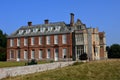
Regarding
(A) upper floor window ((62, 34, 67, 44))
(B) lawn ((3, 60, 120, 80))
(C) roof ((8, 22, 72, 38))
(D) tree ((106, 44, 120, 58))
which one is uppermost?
(C) roof ((8, 22, 72, 38))

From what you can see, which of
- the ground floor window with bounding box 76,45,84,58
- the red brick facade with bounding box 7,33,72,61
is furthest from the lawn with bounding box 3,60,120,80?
the red brick facade with bounding box 7,33,72,61

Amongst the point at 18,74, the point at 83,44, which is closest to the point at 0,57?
the point at 83,44

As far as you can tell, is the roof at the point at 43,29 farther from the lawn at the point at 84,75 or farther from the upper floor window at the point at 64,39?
the lawn at the point at 84,75

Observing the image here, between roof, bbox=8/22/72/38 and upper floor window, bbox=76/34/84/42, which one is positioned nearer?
upper floor window, bbox=76/34/84/42

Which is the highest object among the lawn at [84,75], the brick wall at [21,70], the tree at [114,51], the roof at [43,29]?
the roof at [43,29]

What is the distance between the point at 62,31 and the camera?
59375 millimetres

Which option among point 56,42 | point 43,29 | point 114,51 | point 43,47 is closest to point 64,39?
point 56,42

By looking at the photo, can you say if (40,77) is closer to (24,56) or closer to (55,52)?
(55,52)

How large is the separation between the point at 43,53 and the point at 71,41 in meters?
7.87

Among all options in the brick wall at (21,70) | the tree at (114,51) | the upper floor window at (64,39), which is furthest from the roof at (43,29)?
the brick wall at (21,70)

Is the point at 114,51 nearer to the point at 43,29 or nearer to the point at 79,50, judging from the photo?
the point at 79,50

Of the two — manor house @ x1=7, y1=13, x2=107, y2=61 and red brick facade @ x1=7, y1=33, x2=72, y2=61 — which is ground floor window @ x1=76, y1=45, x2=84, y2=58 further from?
red brick facade @ x1=7, y1=33, x2=72, y2=61

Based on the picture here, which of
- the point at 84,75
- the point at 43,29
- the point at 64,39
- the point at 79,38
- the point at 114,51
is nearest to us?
the point at 84,75

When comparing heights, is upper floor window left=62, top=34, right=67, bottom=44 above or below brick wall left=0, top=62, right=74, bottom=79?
above
